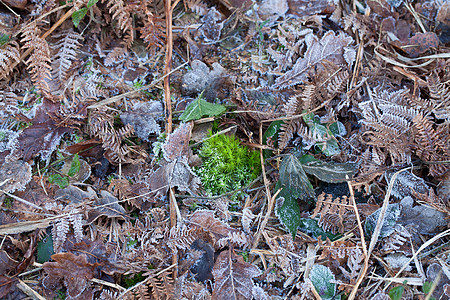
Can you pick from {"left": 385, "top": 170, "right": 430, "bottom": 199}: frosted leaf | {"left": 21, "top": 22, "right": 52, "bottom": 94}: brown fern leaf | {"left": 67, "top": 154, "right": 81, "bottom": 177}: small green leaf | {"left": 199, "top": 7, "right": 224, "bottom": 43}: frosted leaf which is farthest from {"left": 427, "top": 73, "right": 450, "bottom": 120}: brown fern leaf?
{"left": 21, "top": 22, "right": 52, "bottom": 94}: brown fern leaf

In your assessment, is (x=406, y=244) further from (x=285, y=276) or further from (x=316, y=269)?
(x=285, y=276)

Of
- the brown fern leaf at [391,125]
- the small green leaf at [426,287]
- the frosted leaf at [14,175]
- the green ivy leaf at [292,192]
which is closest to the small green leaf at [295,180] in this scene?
the green ivy leaf at [292,192]

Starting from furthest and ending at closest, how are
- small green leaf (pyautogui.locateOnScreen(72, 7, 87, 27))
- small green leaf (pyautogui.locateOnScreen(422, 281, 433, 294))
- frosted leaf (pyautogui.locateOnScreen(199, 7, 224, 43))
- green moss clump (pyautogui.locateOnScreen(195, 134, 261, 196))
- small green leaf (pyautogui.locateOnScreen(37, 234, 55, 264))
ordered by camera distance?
1. frosted leaf (pyautogui.locateOnScreen(199, 7, 224, 43))
2. small green leaf (pyautogui.locateOnScreen(72, 7, 87, 27))
3. green moss clump (pyautogui.locateOnScreen(195, 134, 261, 196))
4. small green leaf (pyautogui.locateOnScreen(37, 234, 55, 264))
5. small green leaf (pyautogui.locateOnScreen(422, 281, 433, 294))

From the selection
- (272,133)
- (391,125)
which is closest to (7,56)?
(272,133)

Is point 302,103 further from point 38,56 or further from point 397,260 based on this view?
point 38,56

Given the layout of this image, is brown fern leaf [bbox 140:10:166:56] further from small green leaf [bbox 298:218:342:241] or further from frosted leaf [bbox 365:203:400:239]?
frosted leaf [bbox 365:203:400:239]

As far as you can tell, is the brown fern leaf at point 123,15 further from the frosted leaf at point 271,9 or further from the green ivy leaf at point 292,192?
the green ivy leaf at point 292,192
